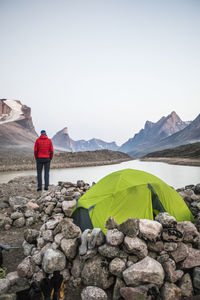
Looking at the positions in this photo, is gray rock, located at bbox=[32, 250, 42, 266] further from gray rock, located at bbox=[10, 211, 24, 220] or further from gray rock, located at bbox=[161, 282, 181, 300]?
gray rock, located at bbox=[10, 211, 24, 220]

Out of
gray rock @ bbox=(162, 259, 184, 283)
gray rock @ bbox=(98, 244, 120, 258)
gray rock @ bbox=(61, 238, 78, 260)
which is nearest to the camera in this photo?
gray rock @ bbox=(162, 259, 184, 283)

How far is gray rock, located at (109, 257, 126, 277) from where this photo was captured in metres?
3.24

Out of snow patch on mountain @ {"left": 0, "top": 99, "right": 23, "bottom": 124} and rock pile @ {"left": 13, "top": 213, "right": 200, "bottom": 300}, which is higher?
snow patch on mountain @ {"left": 0, "top": 99, "right": 23, "bottom": 124}

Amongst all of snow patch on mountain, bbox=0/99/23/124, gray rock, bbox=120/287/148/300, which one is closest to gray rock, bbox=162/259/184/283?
gray rock, bbox=120/287/148/300

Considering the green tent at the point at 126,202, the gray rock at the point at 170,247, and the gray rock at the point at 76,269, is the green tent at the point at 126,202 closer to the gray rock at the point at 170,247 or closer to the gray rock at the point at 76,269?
the gray rock at the point at 76,269

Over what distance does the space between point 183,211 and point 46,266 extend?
3970 mm

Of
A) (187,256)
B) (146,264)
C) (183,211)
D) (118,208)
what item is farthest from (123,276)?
(183,211)

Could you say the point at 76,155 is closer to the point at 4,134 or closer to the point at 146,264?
the point at 146,264

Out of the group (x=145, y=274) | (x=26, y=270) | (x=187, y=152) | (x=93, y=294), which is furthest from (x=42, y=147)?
(x=187, y=152)

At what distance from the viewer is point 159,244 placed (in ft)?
11.4

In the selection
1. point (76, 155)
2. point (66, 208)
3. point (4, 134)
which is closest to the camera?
point (66, 208)

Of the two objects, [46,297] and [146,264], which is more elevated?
[146,264]

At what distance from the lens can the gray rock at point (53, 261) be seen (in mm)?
3553

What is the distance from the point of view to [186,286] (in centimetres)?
313
